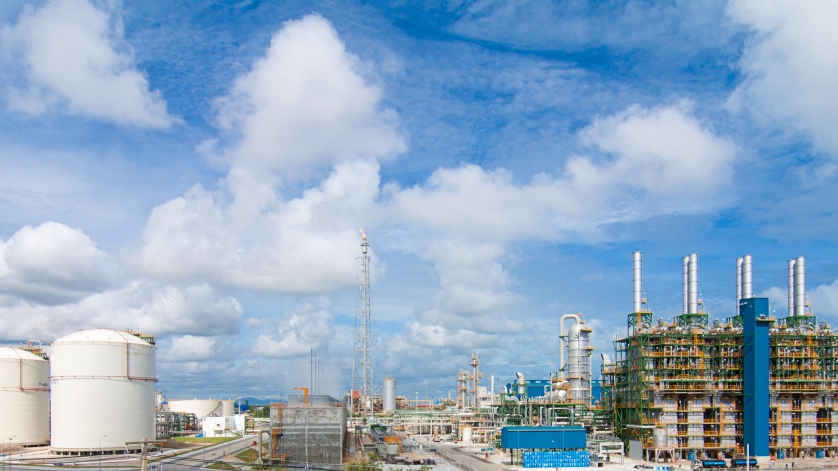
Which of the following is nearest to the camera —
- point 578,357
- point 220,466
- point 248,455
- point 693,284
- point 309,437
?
point 309,437

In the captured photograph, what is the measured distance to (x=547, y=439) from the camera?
102 meters

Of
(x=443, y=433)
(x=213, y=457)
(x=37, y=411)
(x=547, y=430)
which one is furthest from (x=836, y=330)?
(x=37, y=411)

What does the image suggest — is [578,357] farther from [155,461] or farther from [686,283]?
[155,461]

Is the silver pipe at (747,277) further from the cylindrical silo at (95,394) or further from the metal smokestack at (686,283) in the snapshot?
the cylindrical silo at (95,394)

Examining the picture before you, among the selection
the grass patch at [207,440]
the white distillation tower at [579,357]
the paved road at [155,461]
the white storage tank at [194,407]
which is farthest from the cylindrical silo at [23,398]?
the white distillation tower at [579,357]

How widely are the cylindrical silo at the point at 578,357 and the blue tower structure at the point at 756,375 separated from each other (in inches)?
1147

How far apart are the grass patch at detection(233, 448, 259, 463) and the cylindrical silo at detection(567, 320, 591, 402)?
60.9 m

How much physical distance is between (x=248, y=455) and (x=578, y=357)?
65082mm

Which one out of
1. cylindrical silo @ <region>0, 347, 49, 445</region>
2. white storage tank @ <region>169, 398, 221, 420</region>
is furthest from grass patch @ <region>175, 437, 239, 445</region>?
white storage tank @ <region>169, 398, 221, 420</region>

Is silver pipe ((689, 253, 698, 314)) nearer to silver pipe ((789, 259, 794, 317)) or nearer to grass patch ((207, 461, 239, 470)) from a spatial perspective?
silver pipe ((789, 259, 794, 317))

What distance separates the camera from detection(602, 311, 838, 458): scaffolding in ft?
372

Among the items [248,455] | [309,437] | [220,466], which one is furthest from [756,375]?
[220,466]

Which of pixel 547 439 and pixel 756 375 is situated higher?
pixel 756 375

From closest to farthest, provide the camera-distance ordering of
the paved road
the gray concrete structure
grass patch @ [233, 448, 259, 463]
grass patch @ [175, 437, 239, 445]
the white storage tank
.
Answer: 1. the gray concrete structure
2. the paved road
3. grass patch @ [233, 448, 259, 463]
4. grass patch @ [175, 437, 239, 445]
5. the white storage tank
